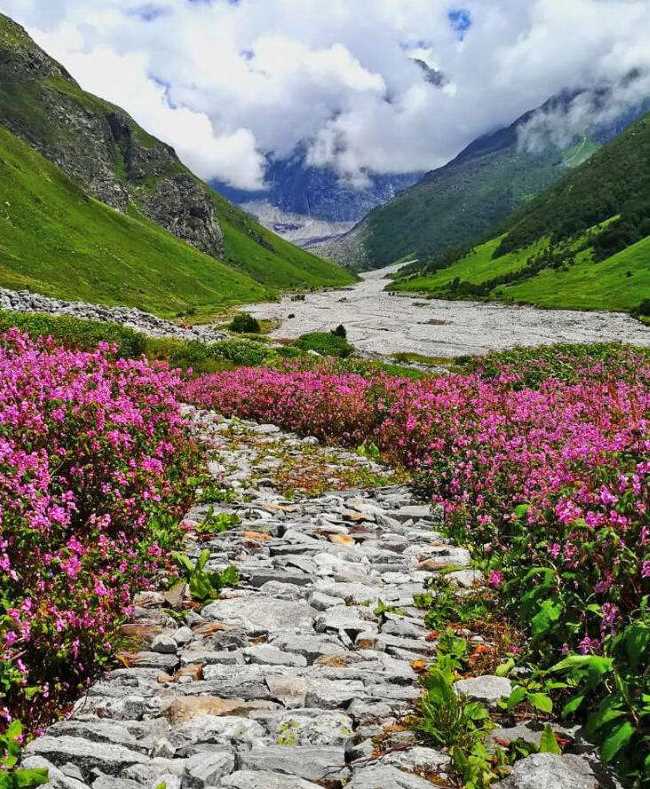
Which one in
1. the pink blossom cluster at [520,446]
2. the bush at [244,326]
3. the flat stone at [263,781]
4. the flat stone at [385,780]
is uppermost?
the bush at [244,326]

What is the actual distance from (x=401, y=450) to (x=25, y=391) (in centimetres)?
927

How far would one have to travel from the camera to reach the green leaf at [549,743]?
13.5 ft

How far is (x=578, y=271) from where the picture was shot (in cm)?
15238

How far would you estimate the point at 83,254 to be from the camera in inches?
4707

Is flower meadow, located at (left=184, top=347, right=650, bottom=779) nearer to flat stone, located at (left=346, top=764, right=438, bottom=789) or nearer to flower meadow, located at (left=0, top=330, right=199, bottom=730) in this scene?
flat stone, located at (left=346, top=764, right=438, bottom=789)

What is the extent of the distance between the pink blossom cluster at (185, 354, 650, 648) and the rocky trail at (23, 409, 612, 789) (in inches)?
49.2

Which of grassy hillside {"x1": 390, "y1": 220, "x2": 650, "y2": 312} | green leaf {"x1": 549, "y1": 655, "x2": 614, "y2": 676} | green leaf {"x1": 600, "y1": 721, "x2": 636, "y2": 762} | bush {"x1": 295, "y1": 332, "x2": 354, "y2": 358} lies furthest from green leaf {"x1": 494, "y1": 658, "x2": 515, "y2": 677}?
grassy hillside {"x1": 390, "y1": 220, "x2": 650, "y2": 312}

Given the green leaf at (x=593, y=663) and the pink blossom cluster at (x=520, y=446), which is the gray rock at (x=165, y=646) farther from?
the pink blossom cluster at (x=520, y=446)

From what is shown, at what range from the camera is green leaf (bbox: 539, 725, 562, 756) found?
4.11m

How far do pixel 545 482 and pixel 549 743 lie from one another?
455cm

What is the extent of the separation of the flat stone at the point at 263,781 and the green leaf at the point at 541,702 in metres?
1.78

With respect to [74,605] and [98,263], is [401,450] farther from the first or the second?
[98,263]

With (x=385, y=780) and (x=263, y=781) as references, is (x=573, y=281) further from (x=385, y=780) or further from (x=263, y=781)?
(x=263, y=781)

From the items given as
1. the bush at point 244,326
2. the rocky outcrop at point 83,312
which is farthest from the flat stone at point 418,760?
the bush at point 244,326
